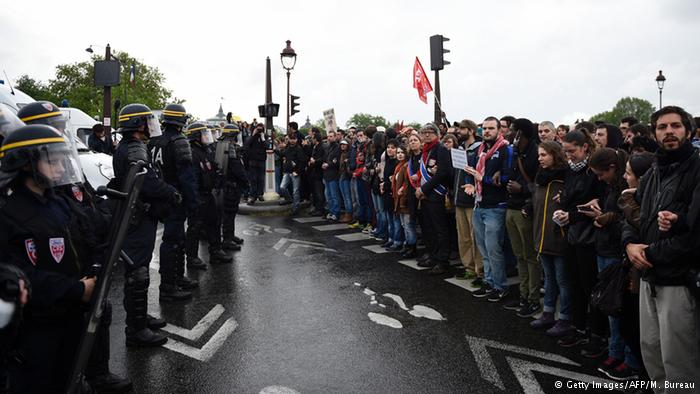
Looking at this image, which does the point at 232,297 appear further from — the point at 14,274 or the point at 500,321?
the point at 14,274

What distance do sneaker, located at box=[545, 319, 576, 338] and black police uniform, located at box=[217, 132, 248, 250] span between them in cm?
561

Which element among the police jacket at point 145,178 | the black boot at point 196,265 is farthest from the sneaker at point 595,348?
the black boot at point 196,265

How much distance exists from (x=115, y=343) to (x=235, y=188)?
14.2 feet

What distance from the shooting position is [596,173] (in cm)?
436

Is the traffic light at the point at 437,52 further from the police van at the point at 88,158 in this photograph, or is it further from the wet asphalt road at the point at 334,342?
the police van at the point at 88,158

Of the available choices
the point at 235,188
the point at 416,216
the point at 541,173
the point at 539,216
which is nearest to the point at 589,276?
the point at 539,216

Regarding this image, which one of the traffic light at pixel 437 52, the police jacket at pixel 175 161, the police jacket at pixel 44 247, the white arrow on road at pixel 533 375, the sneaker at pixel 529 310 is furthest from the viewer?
the traffic light at pixel 437 52

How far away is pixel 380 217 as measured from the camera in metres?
9.59

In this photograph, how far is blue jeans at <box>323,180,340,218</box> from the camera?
38.6 feet

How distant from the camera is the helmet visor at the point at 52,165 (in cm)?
267

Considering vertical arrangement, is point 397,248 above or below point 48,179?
below

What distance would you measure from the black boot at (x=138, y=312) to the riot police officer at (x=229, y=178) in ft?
13.1

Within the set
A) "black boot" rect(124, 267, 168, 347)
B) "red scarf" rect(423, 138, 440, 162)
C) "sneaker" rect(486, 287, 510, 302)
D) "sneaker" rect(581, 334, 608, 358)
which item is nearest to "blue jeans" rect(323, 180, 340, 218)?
"red scarf" rect(423, 138, 440, 162)

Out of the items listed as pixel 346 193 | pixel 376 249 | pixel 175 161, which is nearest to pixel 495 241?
pixel 376 249
